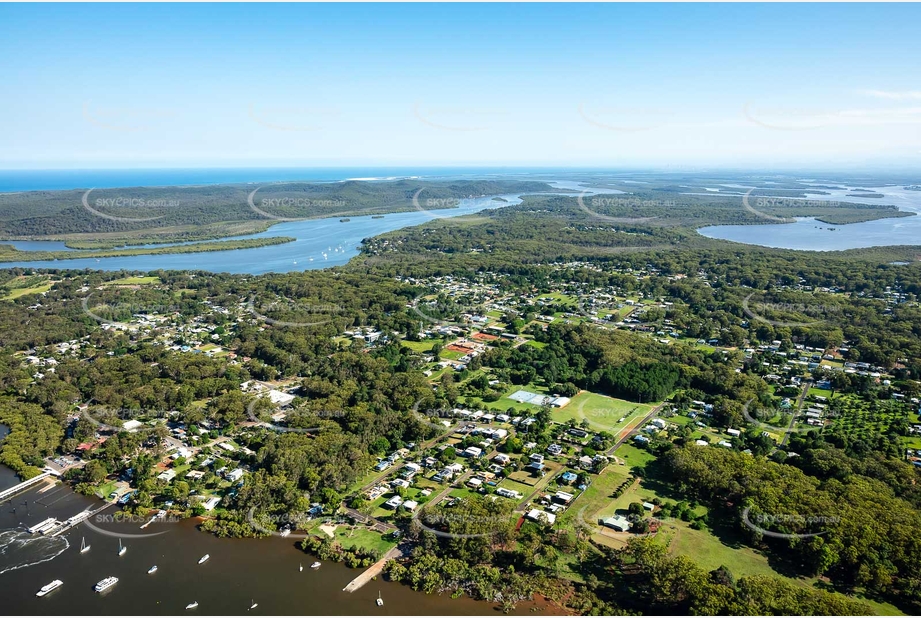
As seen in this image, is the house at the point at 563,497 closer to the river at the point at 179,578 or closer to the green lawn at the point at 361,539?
the river at the point at 179,578

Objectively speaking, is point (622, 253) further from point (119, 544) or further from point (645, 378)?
point (119, 544)

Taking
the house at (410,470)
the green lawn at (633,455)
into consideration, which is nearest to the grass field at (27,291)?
the house at (410,470)

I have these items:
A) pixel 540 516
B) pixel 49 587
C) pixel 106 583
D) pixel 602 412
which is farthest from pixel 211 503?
pixel 602 412

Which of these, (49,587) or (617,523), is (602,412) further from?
(49,587)

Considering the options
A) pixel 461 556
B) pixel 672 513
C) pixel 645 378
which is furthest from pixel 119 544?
pixel 645 378

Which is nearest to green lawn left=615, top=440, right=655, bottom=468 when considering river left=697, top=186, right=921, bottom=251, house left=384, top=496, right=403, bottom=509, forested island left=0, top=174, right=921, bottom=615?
forested island left=0, top=174, right=921, bottom=615

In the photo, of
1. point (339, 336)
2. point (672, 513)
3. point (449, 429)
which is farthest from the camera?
point (339, 336)
